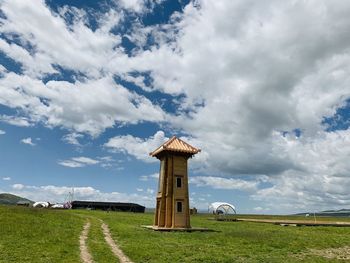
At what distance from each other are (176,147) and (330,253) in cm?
2317

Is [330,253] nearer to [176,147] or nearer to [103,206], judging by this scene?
[176,147]

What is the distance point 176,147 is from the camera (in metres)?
45.2

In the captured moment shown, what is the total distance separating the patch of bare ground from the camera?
23950 millimetres

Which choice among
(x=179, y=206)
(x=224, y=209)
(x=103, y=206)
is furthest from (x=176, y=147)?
(x=103, y=206)

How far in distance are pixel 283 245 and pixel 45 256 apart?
1772 centimetres

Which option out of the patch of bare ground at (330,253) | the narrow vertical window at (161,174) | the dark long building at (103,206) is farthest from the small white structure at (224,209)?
the patch of bare ground at (330,253)

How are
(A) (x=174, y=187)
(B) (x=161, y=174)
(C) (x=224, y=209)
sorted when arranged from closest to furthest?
(A) (x=174, y=187) → (B) (x=161, y=174) → (C) (x=224, y=209)

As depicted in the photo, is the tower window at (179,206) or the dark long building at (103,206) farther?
the dark long building at (103,206)

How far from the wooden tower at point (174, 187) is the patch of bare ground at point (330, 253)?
1899 cm

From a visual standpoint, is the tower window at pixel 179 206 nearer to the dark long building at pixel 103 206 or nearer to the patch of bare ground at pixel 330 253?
the patch of bare ground at pixel 330 253

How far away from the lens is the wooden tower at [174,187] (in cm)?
4381

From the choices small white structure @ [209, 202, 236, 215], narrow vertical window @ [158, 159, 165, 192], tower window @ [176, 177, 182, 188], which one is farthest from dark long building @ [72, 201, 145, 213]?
tower window @ [176, 177, 182, 188]

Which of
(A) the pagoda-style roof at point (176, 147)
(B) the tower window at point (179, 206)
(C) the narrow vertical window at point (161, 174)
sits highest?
(A) the pagoda-style roof at point (176, 147)

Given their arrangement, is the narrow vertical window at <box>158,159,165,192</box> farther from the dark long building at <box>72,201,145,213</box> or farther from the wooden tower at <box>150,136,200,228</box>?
the dark long building at <box>72,201,145,213</box>
